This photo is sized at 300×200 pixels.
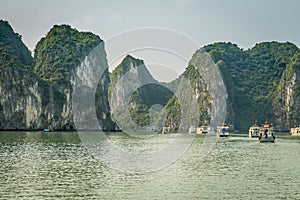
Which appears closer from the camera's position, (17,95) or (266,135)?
(266,135)

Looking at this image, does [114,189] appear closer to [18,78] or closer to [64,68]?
[18,78]

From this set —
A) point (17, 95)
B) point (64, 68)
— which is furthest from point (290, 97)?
point (17, 95)

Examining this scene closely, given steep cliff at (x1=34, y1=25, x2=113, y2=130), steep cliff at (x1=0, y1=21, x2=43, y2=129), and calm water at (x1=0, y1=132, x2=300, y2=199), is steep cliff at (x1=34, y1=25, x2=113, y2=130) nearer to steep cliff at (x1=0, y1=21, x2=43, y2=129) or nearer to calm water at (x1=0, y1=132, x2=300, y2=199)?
steep cliff at (x1=0, y1=21, x2=43, y2=129)

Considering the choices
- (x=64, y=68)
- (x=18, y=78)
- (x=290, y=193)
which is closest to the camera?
(x=290, y=193)

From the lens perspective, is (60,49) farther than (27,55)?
No

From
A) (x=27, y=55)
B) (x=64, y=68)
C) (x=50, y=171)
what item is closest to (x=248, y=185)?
(x=50, y=171)

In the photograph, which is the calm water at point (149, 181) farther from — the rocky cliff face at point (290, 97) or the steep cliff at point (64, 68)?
the rocky cliff face at point (290, 97)

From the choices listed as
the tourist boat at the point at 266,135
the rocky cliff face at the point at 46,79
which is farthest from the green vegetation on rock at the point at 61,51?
the tourist boat at the point at 266,135

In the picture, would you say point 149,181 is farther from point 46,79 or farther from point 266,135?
point 46,79
